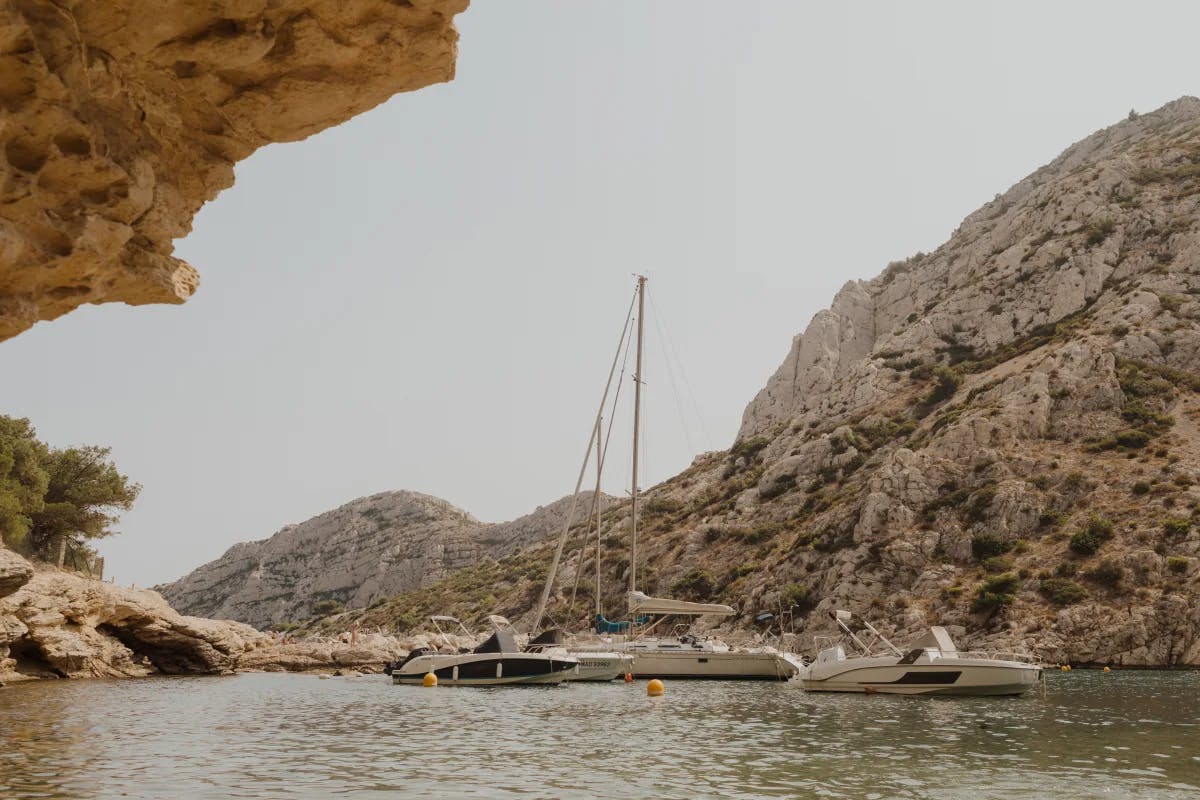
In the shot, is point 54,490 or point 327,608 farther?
point 327,608

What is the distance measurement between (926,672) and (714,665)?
11.7 m

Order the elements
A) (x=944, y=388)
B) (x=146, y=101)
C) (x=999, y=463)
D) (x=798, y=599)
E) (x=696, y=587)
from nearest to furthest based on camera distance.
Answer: (x=146, y=101) < (x=798, y=599) < (x=999, y=463) < (x=696, y=587) < (x=944, y=388)

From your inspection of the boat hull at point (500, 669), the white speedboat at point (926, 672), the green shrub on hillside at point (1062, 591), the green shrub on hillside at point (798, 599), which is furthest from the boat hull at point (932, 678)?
the green shrub on hillside at point (798, 599)

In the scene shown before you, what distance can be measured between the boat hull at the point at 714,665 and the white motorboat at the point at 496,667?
4345 millimetres

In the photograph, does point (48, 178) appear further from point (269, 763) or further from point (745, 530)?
point (745, 530)

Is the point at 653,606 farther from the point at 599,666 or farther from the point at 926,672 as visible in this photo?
the point at 926,672

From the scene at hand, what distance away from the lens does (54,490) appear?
4381 centimetres

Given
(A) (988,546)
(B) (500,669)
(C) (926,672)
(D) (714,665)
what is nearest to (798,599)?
A: (A) (988,546)

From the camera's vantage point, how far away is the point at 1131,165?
81000 mm

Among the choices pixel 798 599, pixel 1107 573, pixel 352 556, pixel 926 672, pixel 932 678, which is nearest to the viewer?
pixel 932 678

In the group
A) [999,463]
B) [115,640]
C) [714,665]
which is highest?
[999,463]

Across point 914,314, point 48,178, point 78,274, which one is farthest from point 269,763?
point 914,314

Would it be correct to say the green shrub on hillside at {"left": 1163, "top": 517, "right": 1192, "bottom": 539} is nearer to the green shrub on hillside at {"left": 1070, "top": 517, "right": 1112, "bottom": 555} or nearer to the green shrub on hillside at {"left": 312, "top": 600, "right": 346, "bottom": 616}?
the green shrub on hillside at {"left": 1070, "top": 517, "right": 1112, "bottom": 555}

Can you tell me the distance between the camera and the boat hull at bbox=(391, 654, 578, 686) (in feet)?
115
